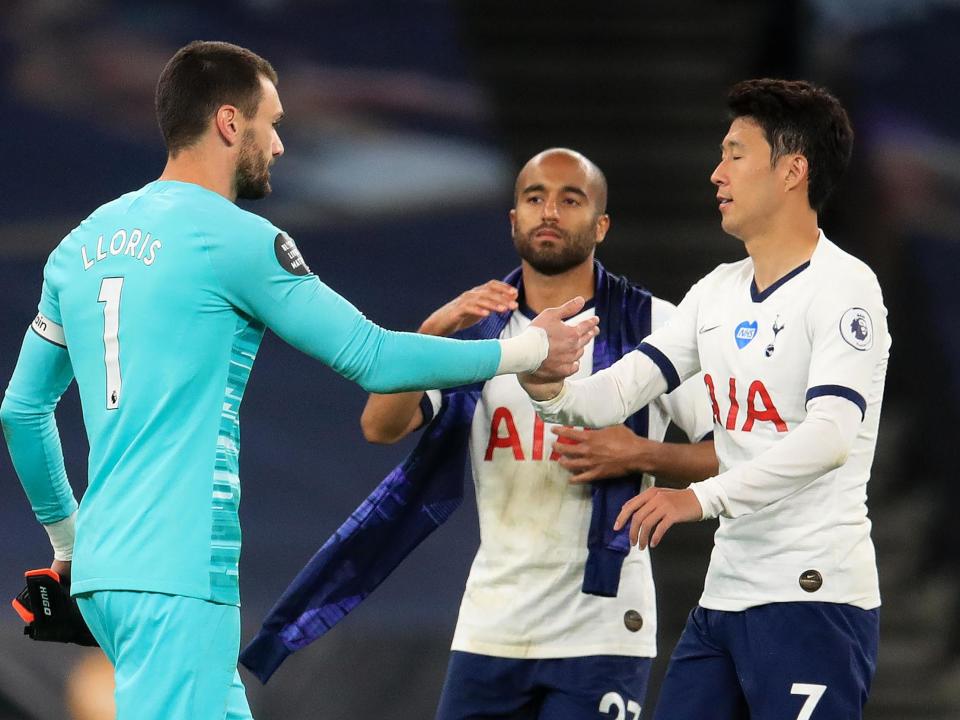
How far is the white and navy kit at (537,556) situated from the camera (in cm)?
406

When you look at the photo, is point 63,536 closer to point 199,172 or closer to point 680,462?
point 199,172

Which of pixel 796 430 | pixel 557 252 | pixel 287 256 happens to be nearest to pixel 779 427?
pixel 796 430

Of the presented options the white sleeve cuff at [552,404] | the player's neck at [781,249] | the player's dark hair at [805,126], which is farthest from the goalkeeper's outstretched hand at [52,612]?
the player's dark hair at [805,126]

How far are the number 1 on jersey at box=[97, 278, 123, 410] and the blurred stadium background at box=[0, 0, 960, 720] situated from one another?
3.57 meters

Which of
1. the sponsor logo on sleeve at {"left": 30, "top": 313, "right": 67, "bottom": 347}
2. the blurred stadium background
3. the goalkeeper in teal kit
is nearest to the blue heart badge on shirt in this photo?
the goalkeeper in teal kit

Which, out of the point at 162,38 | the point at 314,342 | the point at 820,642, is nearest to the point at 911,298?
the point at 162,38

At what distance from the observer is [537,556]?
4105 mm

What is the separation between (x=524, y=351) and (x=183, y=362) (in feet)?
2.66

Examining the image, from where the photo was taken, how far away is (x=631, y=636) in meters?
4.07

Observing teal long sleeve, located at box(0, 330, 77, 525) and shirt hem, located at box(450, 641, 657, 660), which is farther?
shirt hem, located at box(450, 641, 657, 660)

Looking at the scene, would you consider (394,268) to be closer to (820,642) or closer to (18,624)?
(18,624)

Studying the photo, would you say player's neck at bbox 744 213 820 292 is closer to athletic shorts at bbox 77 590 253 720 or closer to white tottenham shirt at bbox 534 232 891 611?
white tottenham shirt at bbox 534 232 891 611

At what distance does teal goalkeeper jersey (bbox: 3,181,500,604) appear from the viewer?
3.10 m

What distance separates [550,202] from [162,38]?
14.5 ft
